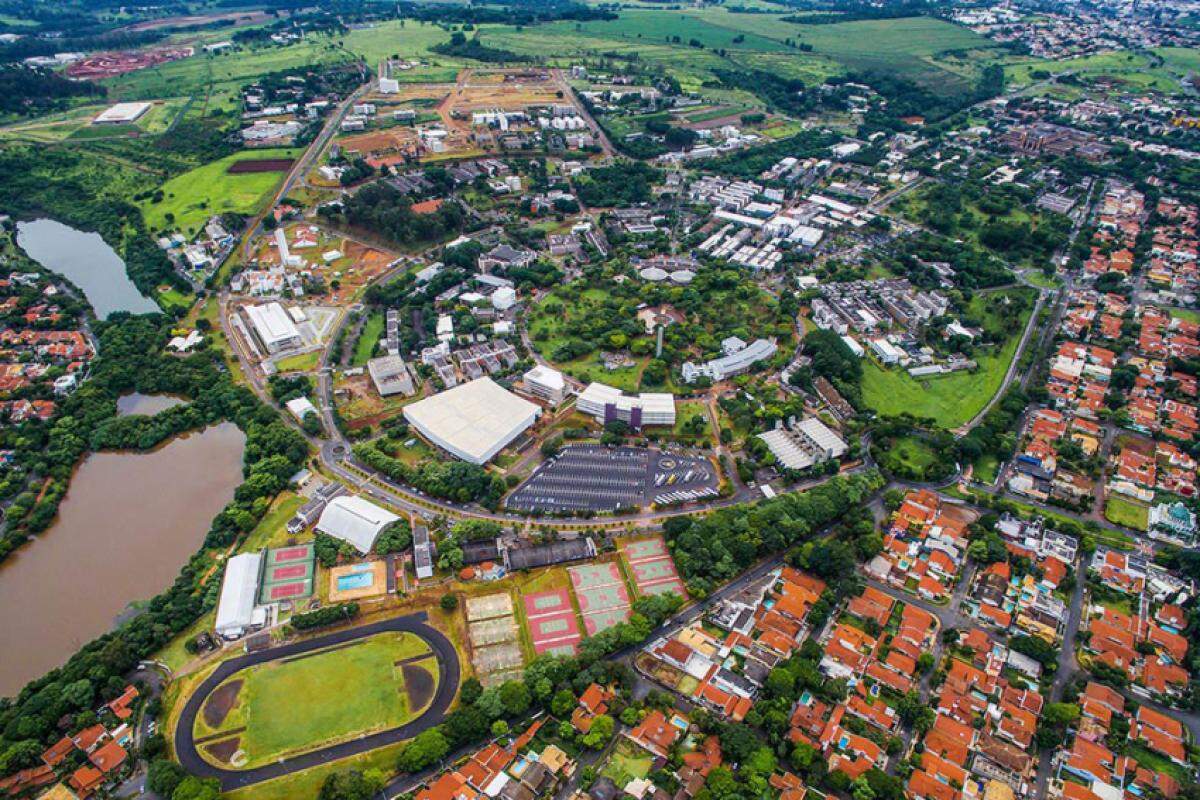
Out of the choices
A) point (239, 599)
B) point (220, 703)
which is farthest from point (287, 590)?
point (220, 703)

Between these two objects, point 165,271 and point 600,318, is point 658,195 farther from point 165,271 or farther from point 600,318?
point 165,271

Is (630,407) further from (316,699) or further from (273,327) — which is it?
(273,327)

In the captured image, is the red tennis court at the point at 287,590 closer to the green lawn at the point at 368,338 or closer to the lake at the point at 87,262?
the green lawn at the point at 368,338

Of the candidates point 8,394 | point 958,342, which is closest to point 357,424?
point 8,394

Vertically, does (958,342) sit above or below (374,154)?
below

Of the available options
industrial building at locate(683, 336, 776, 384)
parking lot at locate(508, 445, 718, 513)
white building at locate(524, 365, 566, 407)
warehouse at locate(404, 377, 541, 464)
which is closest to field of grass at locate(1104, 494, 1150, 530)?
parking lot at locate(508, 445, 718, 513)

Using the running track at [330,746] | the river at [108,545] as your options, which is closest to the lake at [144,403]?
the river at [108,545]

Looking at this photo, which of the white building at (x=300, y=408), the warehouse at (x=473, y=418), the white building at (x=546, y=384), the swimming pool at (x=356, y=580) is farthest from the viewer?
the white building at (x=546, y=384)

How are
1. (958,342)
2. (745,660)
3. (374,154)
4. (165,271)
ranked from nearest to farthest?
(745,660) → (958,342) → (165,271) → (374,154)
